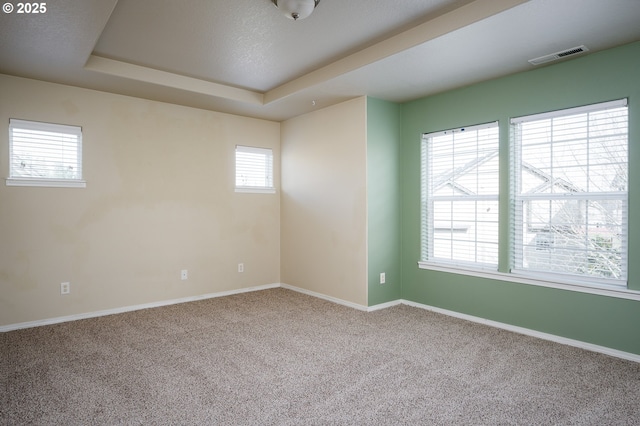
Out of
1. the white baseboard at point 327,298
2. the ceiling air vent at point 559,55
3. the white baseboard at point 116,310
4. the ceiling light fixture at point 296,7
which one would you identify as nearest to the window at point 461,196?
the ceiling air vent at point 559,55

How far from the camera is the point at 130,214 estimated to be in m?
4.38

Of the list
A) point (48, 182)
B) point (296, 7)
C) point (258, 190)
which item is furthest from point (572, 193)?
point (48, 182)

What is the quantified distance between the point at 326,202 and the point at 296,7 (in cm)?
268

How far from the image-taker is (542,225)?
3516 millimetres

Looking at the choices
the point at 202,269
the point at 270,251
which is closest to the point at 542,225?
the point at 270,251

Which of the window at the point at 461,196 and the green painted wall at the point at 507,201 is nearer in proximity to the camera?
the green painted wall at the point at 507,201

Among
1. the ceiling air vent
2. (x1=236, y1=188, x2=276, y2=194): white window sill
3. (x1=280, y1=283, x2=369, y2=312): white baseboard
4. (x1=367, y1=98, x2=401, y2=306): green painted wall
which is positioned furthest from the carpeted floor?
the ceiling air vent

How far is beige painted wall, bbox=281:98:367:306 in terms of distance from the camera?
4438 mm

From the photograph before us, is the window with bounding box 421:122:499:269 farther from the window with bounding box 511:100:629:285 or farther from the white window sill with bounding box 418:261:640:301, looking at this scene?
the window with bounding box 511:100:629:285

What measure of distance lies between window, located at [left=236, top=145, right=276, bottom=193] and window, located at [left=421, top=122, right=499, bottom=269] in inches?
92.1

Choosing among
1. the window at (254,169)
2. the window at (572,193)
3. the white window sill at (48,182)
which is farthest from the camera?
the window at (254,169)

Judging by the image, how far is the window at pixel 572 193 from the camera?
3.06 m

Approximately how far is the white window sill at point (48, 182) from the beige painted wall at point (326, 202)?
8.68 ft

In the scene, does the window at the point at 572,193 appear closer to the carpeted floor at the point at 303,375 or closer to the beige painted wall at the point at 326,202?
the carpeted floor at the point at 303,375
